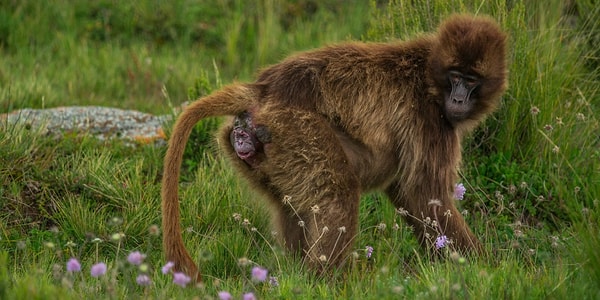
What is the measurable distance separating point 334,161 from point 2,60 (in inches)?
197

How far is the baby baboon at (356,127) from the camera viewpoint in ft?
17.0

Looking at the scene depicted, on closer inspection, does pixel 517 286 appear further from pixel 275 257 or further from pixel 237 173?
pixel 237 173

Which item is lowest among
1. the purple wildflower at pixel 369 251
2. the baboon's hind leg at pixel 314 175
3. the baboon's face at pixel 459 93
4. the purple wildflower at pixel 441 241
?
the purple wildflower at pixel 369 251

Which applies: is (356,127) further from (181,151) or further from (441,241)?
(181,151)

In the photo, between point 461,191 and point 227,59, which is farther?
point 227,59

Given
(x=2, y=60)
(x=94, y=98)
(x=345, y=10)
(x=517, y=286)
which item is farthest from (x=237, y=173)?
(x=345, y=10)

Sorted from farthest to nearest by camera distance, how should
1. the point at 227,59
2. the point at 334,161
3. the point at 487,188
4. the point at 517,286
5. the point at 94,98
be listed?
the point at 227,59
the point at 94,98
the point at 487,188
the point at 334,161
the point at 517,286

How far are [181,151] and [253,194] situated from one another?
0.73 metres

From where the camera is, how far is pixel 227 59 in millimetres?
9961

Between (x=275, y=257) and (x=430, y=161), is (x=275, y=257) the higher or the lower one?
the lower one

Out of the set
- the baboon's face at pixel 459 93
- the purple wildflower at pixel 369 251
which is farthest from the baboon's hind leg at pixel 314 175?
the baboon's face at pixel 459 93

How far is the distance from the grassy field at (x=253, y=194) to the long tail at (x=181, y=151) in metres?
0.11

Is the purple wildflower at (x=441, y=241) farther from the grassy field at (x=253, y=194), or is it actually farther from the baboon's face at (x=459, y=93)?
the baboon's face at (x=459, y=93)

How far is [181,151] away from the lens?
502 cm
